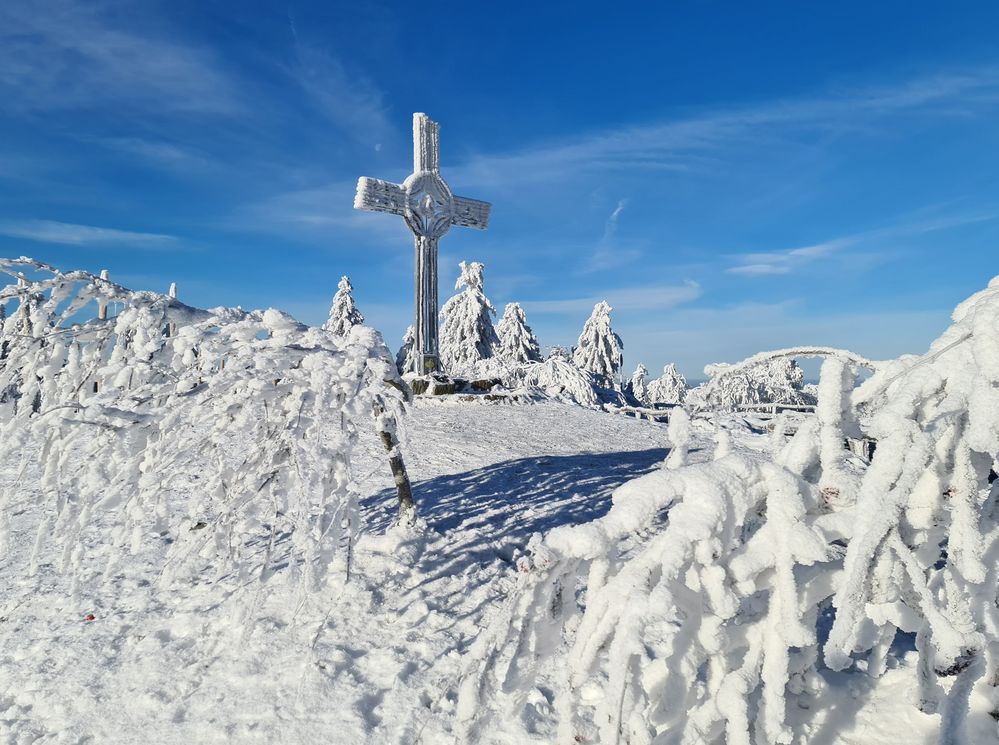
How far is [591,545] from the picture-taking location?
2158 mm

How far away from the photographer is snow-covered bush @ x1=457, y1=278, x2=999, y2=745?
6.43ft

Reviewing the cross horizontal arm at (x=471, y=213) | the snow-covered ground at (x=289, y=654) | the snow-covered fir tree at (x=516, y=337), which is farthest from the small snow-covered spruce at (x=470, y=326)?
the snow-covered ground at (x=289, y=654)

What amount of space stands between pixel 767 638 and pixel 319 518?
3420mm

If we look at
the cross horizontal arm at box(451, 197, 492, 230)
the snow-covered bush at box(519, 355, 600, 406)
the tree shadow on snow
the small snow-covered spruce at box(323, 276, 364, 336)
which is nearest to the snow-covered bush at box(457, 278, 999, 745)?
the tree shadow on snow

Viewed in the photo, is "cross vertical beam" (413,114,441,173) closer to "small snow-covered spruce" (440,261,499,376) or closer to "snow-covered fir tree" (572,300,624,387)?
"small snow-covered spruce" (440,261,499,376)

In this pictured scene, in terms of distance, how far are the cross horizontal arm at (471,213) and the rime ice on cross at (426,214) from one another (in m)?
0.08

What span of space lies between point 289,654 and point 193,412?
6.78 ft

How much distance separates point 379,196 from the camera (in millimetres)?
20172

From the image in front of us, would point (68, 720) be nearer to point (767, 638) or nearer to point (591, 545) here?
point (591, 545)

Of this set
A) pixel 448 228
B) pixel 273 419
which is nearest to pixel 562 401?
pixel 448 228

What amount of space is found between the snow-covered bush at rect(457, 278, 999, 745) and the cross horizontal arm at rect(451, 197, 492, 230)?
21036 millimetres

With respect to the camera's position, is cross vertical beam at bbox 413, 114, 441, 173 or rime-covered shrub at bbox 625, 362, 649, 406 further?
rime-covered shrub at bbox 625, 362, 649, 406

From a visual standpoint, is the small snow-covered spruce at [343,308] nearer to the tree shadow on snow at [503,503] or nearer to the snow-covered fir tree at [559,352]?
the snow-covered fir tree at [559,352]

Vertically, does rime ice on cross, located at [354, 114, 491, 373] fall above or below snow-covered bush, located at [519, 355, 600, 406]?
above
